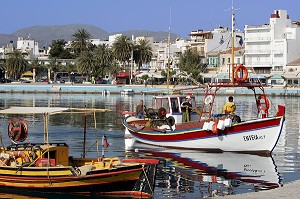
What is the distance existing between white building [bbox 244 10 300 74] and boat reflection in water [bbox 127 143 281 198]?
337 feet

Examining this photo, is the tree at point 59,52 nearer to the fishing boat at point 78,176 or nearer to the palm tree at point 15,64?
the palm tree at point 15,64

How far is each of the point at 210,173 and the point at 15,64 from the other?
5166 inches

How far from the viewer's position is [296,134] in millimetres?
45688

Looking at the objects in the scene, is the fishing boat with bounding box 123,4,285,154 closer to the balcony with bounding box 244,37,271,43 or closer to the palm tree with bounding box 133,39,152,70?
the balcony with bounding box 244,37,271,43

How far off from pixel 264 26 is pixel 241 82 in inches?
4206

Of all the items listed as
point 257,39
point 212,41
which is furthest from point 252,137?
point 212,41

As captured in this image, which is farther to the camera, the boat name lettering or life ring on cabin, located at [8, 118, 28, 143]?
the boat name lettering

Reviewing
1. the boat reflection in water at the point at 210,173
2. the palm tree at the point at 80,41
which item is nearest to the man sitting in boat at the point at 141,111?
the boat reflection in water at the point at 210,173

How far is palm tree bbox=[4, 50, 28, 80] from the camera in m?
154

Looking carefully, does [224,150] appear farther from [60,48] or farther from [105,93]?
[60,48]

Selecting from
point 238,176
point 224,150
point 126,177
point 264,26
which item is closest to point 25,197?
point 126,177

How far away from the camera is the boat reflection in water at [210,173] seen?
950 inches

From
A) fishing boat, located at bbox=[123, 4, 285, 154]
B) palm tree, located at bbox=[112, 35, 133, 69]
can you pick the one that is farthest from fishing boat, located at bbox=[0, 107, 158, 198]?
palm tree, located at bbox=[112, 35, 133, 69]

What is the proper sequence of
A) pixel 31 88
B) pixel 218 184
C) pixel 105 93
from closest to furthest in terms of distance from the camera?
pixel 218 184 → pixel 105 93 → pixel 31 88
